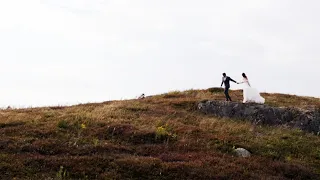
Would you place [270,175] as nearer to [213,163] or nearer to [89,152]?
[213,163]

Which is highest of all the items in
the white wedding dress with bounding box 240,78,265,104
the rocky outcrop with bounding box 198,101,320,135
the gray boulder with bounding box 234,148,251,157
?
the white wedding dress with bounding box 240,78,265,104

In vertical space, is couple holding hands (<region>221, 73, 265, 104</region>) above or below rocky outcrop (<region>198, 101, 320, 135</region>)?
above

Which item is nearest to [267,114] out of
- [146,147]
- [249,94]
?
[249,94]

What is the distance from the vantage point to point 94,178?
1533cm

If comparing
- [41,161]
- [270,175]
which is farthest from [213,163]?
[41,161]

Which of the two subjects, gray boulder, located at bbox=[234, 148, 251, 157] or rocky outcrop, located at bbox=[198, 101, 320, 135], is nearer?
gray boulder, located at bbox=[234, 148, 251, 157]

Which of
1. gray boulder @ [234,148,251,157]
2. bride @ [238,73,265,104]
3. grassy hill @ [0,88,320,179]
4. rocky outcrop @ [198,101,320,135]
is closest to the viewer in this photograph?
grassy hill @ [0,88,320,179]

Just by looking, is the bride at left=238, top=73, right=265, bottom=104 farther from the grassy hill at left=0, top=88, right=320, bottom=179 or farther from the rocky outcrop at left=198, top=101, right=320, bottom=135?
the grassy hill at left=0, top=88, right=320, bottom=179

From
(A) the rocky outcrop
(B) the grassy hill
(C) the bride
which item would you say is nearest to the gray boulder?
(B) the grassy hill

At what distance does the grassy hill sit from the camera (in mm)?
16172

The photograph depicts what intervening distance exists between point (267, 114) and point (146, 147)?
11520 mm

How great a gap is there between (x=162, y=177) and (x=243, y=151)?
5.53 metres

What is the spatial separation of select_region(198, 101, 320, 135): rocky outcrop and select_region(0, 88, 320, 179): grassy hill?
1.27 meters

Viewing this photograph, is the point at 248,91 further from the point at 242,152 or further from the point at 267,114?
the point at 242,152
